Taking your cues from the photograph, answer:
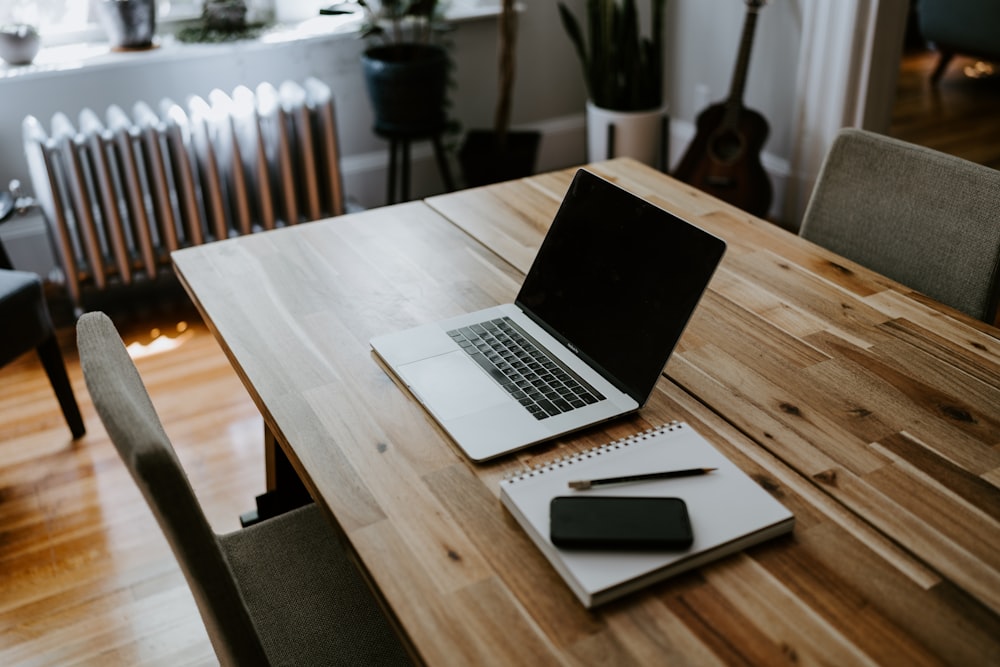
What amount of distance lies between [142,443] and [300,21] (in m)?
2.89

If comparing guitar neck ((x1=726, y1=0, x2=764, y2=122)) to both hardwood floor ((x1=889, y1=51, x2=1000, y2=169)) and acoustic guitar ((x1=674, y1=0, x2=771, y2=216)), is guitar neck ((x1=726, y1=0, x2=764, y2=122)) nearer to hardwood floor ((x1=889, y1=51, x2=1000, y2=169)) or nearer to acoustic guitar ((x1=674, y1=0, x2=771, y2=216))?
acoustic guitar ((x1=674, y1=0, x2=771, y2=216))

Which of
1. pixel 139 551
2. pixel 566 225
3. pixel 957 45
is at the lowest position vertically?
pixel 139 551

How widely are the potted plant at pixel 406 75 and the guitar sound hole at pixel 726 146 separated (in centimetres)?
98

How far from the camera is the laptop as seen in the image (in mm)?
1138

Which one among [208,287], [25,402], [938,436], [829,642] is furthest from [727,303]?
[25,402]

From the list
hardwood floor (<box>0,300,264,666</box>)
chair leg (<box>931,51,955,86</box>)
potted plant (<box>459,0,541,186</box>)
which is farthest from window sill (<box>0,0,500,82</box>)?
chair leg (<box>931,51,955,86</box>)

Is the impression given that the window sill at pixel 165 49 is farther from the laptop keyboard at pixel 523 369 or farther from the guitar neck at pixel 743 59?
the laptop keyboard at pixel 523 369

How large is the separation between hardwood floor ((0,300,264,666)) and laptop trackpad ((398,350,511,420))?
829mm

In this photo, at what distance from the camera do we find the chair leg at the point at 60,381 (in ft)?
7.42

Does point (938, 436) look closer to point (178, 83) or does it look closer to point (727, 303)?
point (727, 303)

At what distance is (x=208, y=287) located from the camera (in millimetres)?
1521

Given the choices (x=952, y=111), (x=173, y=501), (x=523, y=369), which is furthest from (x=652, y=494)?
(x=952, y=111)

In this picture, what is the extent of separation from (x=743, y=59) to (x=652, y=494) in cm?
254

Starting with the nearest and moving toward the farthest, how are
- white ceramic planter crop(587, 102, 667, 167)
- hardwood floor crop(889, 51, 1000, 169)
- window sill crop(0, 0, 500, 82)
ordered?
window sill crop(0, 0, 500, 82) → white ceramic planter crop(587, 102, 667, 167) → hardwood floor crop(889, 51, 1000, 169)
